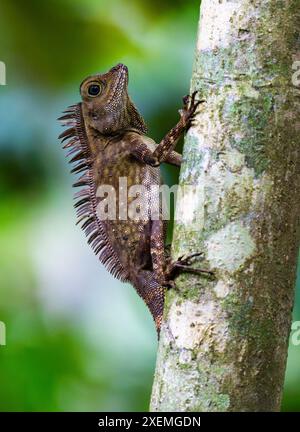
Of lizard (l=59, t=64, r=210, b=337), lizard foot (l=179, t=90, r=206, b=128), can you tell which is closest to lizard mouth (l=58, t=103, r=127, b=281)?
lizard (l=59, t=64, r=210, b=337)

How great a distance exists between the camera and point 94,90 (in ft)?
15.2

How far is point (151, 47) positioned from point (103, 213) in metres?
1.65

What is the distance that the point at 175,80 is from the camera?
17.4 feet

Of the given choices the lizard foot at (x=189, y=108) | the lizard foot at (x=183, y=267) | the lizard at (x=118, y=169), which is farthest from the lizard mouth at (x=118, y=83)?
the lizard foot at (x=183, y=267)

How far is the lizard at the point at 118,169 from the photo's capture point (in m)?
4.14

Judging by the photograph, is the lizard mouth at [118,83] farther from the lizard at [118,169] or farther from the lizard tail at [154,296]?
the lizard tail at [154,296]

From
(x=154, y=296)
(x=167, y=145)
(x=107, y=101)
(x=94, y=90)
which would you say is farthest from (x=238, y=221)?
(x=94, y=90)

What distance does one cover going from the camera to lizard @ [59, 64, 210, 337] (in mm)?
4137

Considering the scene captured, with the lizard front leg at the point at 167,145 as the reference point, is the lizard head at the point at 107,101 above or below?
above
